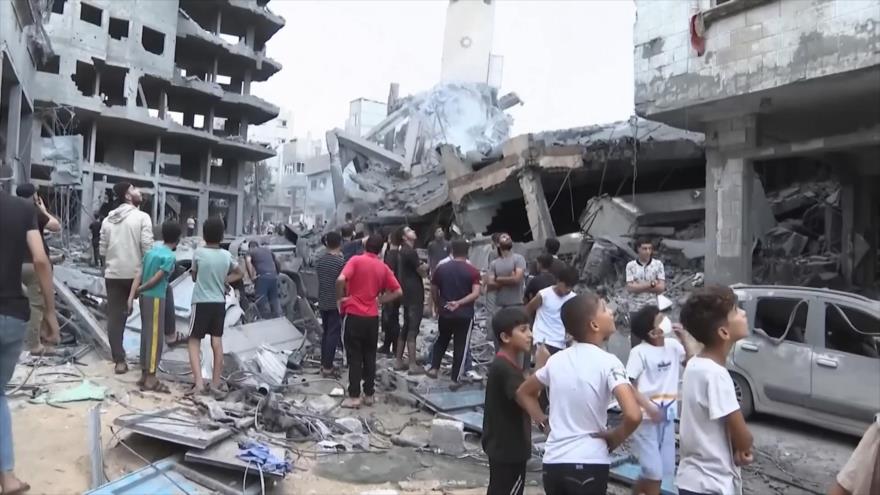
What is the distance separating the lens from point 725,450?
2.55 m

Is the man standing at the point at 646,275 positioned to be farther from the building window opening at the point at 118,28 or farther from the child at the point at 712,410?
the building window opening at the point at 118,28

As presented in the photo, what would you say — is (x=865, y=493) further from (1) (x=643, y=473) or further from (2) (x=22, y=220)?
(2) (x=22, y=220)

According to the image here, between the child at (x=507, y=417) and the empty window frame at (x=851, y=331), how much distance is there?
4889 millimetres

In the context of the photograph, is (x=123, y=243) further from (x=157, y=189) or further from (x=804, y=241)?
(x=157, y=189)

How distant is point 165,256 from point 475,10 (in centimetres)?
4653

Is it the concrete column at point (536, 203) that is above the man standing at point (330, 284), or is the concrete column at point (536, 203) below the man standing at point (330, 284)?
above

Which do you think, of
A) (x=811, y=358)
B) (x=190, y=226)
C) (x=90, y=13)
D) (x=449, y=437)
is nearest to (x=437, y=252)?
(x=449, y=437)

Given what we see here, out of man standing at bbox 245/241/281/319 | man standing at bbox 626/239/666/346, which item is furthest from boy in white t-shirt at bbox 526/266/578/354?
man standing at bbox 245/241/281/319

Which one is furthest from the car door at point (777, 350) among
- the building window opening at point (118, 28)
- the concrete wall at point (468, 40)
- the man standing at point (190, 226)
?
the concrete wall at point (468, 40)

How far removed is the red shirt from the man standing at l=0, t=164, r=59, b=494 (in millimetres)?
3254

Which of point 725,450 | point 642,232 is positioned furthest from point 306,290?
point 725,450

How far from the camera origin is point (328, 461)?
4957mm

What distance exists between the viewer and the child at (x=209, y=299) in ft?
18.9

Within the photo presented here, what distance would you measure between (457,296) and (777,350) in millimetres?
3543
